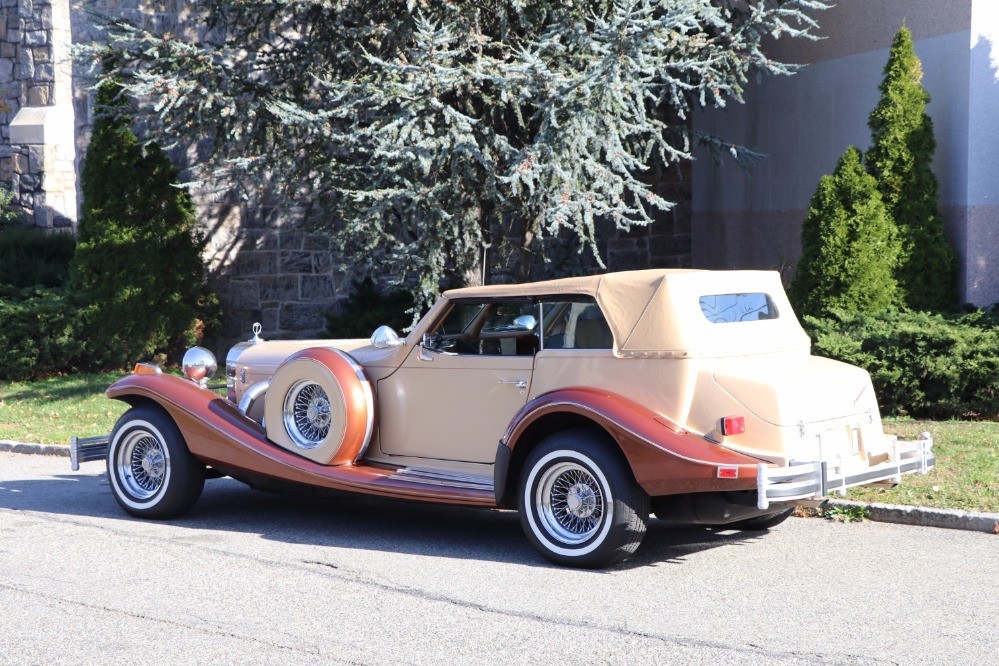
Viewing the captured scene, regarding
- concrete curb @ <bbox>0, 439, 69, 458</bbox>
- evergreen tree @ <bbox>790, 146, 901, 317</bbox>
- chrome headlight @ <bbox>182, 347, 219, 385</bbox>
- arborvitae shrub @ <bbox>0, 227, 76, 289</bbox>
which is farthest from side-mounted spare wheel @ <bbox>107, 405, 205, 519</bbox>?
arborvitae shrub @ <bbox>0, 227, 76, 289</bbox>

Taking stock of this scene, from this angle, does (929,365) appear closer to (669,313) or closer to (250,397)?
(669,313)

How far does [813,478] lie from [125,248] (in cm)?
1148

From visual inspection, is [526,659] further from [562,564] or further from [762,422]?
[762,422]

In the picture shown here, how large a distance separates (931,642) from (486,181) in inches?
305

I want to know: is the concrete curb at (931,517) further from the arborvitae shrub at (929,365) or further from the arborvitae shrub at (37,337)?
the arborvitae shrub at (37,337)

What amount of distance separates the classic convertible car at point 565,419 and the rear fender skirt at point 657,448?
0.01m

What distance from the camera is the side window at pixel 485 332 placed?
275 inches

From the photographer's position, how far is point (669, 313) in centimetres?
635

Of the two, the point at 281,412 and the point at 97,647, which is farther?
the point at 281,412

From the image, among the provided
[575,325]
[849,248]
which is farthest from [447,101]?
[575,325]

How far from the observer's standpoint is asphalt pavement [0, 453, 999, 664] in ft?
16.1

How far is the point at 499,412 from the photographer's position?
269 inches

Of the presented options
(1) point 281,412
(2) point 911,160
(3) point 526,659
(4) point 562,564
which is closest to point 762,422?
(4) point 562,564

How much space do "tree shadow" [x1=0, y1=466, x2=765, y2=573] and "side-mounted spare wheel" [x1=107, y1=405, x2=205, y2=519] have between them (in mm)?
123
